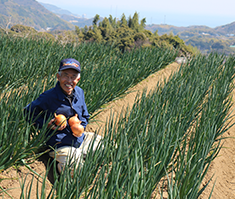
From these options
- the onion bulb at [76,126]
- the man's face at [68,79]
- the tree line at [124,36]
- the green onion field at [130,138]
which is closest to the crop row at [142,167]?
the green onion field at [130,138]

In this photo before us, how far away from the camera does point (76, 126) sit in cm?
218

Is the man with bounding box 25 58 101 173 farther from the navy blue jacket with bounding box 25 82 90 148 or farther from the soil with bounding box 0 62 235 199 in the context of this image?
the soil with bounding box 0 62 235 199

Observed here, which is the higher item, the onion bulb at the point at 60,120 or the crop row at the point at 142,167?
the onion bulb at the point at 60,120

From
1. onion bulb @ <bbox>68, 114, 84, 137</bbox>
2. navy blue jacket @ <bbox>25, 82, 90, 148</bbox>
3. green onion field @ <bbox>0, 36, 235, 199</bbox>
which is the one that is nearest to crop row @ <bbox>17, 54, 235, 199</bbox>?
green onion field @ <bbox>0, 36, 235, 199</bbox>

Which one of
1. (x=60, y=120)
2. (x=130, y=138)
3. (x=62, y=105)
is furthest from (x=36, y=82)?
(x=130, y=138)

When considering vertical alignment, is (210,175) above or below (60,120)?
below

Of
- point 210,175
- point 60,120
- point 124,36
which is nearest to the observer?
point 60,120

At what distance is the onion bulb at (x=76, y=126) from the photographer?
2178mm

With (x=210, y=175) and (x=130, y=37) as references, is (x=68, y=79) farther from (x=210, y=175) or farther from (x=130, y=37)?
(x=130, y=37)

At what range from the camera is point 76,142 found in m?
2.31

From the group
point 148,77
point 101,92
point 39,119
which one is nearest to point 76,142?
point 39,119

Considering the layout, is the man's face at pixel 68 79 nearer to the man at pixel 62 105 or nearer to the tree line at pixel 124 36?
the man at pixel 62 105

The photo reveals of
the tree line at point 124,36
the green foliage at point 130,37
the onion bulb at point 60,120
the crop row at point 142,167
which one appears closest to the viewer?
the crop row at point 142,167

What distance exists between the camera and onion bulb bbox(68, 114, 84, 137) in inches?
85.7
